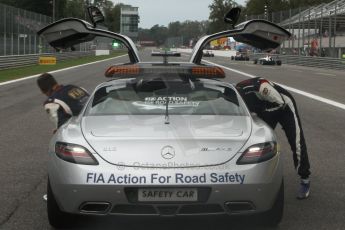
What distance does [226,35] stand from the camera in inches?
225

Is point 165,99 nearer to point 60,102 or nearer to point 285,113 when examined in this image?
point 60,102

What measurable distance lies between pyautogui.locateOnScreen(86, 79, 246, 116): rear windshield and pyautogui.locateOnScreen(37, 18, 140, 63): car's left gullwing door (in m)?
0.91

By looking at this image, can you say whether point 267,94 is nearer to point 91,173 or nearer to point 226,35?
point 226,35

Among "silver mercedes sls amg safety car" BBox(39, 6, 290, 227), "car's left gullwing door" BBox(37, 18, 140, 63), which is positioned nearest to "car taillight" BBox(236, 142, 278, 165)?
"silver mercedes sls amg safety car" BBox(39, 6, 290, 227)

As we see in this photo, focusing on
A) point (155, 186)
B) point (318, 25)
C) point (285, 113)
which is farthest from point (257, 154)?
point (318, 25)

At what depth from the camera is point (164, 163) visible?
12.9ft

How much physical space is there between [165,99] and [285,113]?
4.16 ft

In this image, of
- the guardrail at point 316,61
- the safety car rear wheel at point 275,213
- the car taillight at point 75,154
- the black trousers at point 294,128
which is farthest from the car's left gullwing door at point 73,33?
the guardrail at point 316,61

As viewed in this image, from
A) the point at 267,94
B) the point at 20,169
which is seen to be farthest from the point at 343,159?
the point at 20,169

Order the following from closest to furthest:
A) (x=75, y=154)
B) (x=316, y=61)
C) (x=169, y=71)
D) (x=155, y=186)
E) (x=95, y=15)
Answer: (x=155, y=186), (x=75, y=154), (x=169, y=71), (x=95, y=15), (x=316, y=61)

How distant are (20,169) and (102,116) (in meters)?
2.58

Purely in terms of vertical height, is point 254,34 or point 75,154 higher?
point 254,34

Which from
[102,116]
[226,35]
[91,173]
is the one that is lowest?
[91,173]

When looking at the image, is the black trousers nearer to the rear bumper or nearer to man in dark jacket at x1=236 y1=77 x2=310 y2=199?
man in dark jacket at x1=236 y1=77 x2=310 y2=199
